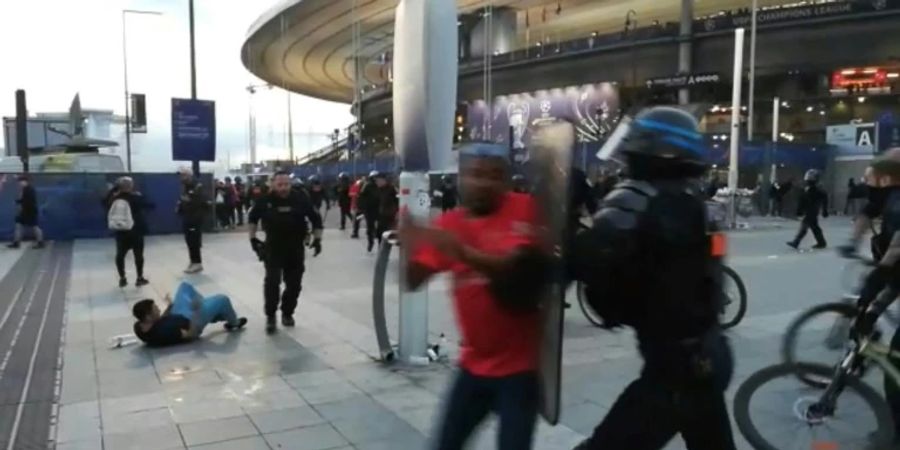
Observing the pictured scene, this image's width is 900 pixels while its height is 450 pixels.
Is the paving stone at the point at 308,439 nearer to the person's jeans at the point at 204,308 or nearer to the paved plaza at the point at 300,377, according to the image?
the paved plaza at the point at 300,377

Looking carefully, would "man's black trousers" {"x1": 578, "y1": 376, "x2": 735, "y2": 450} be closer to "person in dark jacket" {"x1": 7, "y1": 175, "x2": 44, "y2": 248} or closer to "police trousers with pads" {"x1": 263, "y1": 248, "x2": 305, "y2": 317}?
"police trousers with pads" {"x1": 263, "y1": 248, "x2": 305, "y2": 317}

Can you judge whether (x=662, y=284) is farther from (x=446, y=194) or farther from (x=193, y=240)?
(x=446, y=194)

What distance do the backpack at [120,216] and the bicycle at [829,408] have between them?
9.50 metres

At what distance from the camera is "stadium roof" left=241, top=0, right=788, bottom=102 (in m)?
50.8

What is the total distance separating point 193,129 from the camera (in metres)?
20.3

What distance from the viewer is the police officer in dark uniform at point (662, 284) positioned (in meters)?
2.03

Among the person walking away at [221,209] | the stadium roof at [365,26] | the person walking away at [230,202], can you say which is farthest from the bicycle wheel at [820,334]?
the stadium roof at [365,26]

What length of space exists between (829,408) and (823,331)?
4.60 ft

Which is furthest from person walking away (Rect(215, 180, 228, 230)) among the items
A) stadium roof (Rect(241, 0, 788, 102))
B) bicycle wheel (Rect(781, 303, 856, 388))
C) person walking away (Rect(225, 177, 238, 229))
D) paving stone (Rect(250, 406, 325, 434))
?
stadium roof (Rect(241, 0, 788, 102))

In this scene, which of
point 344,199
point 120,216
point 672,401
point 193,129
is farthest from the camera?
point 344,199

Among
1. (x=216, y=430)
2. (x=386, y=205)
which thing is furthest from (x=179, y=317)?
(x=386, y=205)

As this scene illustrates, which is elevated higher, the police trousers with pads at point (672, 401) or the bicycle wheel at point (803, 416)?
the police trousers with pads at point (672, 401)

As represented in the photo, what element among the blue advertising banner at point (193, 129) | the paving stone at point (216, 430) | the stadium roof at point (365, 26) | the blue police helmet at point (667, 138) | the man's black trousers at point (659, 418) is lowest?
the paving stone at point (216, 430)

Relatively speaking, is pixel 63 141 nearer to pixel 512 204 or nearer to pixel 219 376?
pixel 219 376
